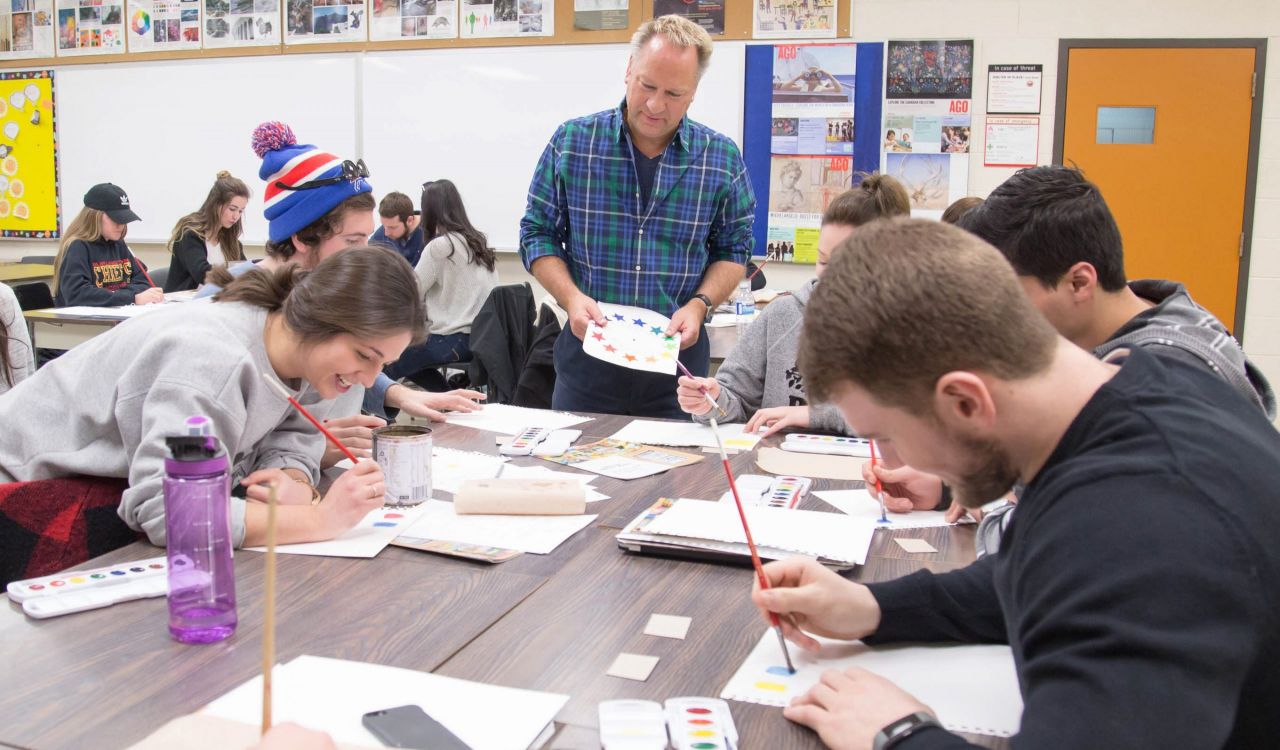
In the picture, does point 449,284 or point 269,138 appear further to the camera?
point 449,284

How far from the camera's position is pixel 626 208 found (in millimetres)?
2572

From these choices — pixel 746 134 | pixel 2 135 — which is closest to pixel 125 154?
pixel 2 135

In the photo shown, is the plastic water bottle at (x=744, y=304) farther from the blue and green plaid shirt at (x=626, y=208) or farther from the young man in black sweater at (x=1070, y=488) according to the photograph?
the young man in black sweater at (x=1070, y=488)

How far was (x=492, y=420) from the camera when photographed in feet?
7.50

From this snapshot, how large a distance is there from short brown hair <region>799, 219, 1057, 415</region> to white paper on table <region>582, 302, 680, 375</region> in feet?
4.37

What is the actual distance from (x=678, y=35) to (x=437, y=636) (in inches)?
66.9

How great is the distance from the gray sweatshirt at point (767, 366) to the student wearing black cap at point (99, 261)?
3.43 meters

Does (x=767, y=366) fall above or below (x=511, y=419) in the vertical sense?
above

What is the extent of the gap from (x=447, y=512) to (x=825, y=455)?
0.79 meters

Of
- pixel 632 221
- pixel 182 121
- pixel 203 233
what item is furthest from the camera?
pixel 182 121

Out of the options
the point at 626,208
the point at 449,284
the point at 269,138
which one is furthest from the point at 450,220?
the point at 269,138

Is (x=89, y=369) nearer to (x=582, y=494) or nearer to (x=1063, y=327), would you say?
(x=582, y=494)

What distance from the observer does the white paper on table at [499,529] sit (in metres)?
1.42

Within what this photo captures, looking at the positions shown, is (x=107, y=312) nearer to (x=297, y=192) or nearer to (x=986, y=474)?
(x=297, y=192)
